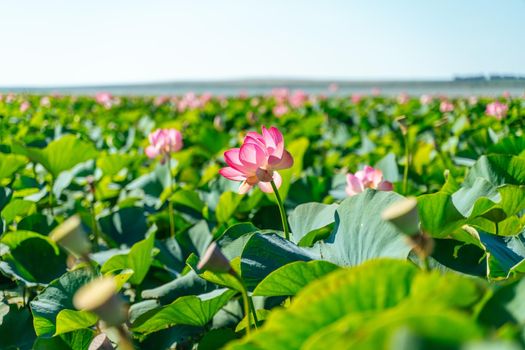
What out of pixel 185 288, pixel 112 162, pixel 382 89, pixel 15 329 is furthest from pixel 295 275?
pixel 382 89

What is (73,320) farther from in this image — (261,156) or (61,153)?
(61,153)

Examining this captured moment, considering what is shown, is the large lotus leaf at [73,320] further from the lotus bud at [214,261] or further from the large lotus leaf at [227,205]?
the large lotus leaf at [227,205]

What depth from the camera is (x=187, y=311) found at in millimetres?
884

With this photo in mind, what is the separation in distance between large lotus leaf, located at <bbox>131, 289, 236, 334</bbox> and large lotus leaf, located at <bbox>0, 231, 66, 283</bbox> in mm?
437

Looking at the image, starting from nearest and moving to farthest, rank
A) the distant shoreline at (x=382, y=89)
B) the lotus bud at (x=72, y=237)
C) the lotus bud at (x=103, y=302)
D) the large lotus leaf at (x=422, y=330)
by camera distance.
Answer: the large lotus leaf at (x=422, y=330) → the lotus bud at (x=103, y=302) → the lotus bud at (x=72, y=237) → the distant shoreline at (x=382, y=89)

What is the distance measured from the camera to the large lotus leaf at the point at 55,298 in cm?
96

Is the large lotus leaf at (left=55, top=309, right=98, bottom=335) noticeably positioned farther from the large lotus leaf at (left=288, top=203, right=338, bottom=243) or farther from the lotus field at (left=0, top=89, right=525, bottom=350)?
the large lotus leaf at (left=288, top=203, right=338, bottom=243)

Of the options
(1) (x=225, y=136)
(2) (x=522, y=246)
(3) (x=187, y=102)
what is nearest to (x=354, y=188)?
(2) (x=522, y=246)

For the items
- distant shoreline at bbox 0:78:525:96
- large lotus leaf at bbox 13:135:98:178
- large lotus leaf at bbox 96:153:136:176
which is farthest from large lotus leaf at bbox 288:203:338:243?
distant shoreline at bbox 0:78:525:96

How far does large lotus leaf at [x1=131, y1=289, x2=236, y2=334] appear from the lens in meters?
0.84

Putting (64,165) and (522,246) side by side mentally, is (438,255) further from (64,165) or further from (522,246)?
(64,165)

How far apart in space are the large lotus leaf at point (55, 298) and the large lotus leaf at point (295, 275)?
445 mm

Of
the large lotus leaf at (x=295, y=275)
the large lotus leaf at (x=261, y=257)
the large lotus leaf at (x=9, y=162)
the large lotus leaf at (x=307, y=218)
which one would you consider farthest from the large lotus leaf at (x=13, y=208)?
the large lotus leaf at (x=295, y=275)

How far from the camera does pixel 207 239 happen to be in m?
1.30
